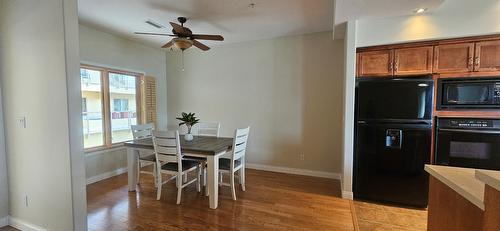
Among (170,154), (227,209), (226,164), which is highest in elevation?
(170,154)

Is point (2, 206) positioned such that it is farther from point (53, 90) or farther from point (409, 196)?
point (409, 196)

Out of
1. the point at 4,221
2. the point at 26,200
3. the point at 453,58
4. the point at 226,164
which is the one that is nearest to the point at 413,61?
the point at 453,58

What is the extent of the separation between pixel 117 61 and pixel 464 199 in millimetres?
4875

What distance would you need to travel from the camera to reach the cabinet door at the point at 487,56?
245 cm

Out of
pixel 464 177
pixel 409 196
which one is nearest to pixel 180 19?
pixel 464 177

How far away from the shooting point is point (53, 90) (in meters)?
A: 1.94

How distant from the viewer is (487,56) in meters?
2.47

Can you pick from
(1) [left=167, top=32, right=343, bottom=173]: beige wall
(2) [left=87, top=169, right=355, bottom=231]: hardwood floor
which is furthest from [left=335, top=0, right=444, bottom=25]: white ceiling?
(2) [left=87, top=169, right=355, bottom=231]: hardwood floor

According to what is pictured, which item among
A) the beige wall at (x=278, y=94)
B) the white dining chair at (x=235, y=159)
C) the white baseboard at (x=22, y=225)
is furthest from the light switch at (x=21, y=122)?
the beige wall at (x=278, y=94)

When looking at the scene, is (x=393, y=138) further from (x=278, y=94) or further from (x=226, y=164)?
(x=226, y=164)

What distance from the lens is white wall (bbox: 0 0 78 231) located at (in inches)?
75.0

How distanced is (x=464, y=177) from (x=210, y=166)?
7.60 ft

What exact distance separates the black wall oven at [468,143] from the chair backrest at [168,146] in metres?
3.21

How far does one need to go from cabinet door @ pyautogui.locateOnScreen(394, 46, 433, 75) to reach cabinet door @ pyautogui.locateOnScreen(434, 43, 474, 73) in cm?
8
